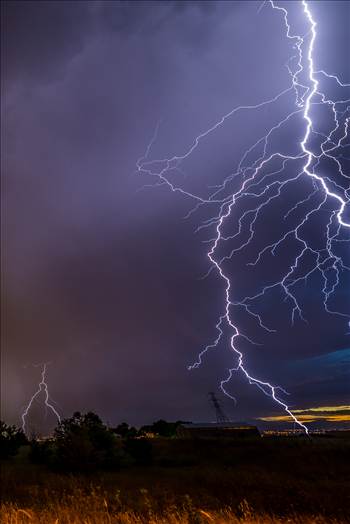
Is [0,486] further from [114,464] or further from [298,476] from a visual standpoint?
[298,476]

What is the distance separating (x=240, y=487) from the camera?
1116cm

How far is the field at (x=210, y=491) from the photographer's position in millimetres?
5707

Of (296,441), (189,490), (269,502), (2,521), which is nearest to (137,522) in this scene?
(2,521)

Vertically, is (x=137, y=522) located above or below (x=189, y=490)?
above

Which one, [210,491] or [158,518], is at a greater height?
[158,518]

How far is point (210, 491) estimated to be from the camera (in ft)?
35.6

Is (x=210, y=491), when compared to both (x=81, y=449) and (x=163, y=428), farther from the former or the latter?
(x=163, y=428)

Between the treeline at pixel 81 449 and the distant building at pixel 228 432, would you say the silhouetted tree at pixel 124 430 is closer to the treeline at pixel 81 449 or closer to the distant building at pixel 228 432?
the distant building at pixel 228 432

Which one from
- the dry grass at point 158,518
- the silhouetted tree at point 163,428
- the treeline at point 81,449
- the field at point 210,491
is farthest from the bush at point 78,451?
the silhouetted tree at point 163,428

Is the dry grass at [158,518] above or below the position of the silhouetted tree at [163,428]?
above

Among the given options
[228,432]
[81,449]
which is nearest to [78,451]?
[81,449]

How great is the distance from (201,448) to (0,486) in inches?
622

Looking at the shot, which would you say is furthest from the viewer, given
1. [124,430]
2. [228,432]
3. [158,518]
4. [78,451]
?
[124,430]

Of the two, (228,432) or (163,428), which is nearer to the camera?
(228,432)
